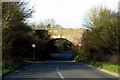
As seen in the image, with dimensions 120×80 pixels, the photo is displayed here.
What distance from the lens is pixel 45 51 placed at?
8875cm

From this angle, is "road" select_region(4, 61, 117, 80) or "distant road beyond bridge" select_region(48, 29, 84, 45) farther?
"distant road beyond bridge" select_region(48, 29, 84, 45)

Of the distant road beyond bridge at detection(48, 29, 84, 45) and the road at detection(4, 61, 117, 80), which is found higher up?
the distant road beyond bridge at detection(48, 29, 84, 45)

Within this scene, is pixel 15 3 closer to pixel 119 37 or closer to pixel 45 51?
pixel 119 37

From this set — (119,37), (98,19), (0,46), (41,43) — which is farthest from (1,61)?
(41,43)

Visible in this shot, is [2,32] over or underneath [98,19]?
underneath

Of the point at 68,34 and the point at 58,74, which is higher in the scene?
the point at 68,34

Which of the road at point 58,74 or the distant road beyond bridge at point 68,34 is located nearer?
the road at point 58,74

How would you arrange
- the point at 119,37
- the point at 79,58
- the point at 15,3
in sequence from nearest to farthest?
1. the point at 15,3
2. the point at 119,37
3. the point at 79,58

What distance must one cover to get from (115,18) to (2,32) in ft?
67.4

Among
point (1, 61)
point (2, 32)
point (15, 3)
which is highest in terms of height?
point (15, 3)

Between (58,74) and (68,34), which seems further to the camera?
(68,34)

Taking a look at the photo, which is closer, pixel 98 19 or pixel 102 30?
pixel 102 30

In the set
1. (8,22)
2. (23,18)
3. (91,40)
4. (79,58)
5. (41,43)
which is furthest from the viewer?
(41,43)

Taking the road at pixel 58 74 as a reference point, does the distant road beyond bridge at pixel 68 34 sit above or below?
above
